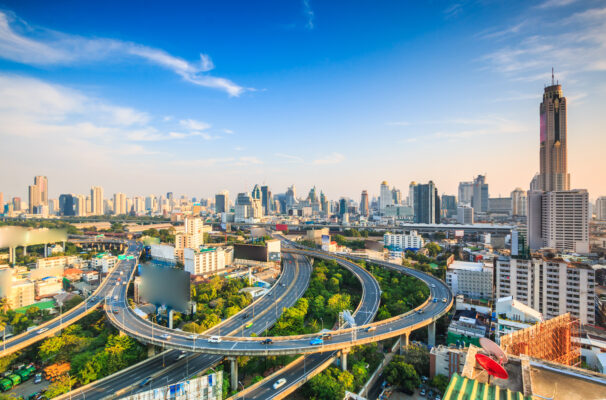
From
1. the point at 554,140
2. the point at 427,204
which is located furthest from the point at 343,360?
the point at 427,204

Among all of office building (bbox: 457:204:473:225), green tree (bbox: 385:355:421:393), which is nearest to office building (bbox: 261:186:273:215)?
office building (bbox: 457:204:473:225)

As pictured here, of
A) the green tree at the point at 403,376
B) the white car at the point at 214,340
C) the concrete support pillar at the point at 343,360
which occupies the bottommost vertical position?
the green tree at the point at 403,376

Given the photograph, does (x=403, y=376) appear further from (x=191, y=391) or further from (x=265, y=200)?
(x=265, y=200)

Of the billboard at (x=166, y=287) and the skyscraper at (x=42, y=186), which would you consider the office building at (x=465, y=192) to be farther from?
the skyscraper at (x=42, y=186)

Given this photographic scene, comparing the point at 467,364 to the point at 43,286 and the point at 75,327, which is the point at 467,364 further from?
the point at 43,286

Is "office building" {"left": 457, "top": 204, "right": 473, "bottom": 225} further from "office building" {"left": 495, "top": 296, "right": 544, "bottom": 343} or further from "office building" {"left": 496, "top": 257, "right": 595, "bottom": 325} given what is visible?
"office building" {"left": 495, "top": 296, "right": 544, "bottom": 343}

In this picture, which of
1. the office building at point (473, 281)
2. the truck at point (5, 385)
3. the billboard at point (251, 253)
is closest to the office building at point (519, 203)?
the office building at point (473, 281)
